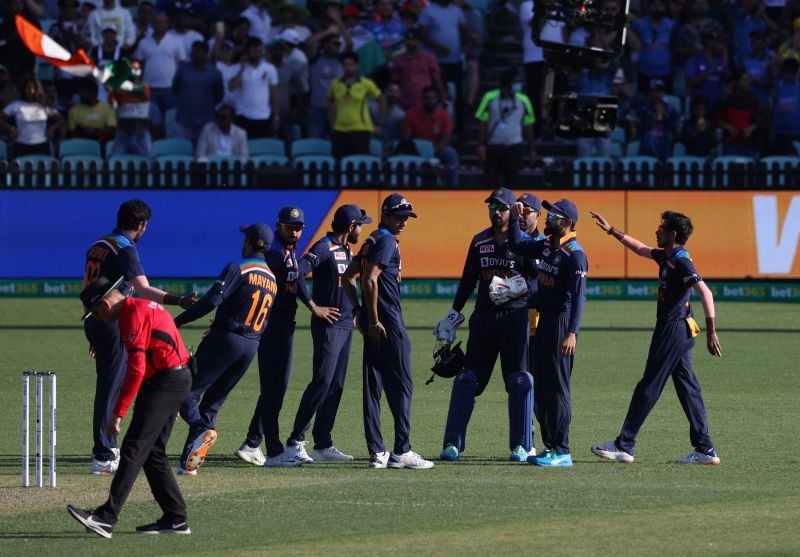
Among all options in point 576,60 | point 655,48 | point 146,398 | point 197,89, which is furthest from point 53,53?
point 146,398

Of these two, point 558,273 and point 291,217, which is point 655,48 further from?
point 291,217

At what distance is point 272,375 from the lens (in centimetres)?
1373

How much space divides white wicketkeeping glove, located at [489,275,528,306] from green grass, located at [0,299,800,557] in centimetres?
139

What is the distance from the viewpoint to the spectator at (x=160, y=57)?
1163 inches

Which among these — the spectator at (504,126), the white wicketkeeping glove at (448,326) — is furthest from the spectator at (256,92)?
the white wicketkeeping glove at (448,326)

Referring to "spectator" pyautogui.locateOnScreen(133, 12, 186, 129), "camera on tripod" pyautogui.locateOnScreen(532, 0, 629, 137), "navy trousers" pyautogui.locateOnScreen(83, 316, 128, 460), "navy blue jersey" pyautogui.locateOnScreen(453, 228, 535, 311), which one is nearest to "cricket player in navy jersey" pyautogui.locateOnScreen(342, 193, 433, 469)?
"navy blue jersey" pyautogui.locateOnScreen(453, 228, 535, 311)

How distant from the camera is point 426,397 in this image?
59.4 ft

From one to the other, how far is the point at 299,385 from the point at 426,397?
1636mm

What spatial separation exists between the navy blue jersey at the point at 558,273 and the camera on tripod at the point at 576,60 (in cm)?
816

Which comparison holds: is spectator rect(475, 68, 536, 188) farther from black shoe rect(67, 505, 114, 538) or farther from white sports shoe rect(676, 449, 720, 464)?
black shoe rect(67, 505, 114, 538)

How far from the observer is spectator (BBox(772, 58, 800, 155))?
2878 centimetres

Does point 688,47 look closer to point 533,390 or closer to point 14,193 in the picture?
point 14,193

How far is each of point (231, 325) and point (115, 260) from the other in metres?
1.07

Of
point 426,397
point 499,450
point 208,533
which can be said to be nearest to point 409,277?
point 426,397
